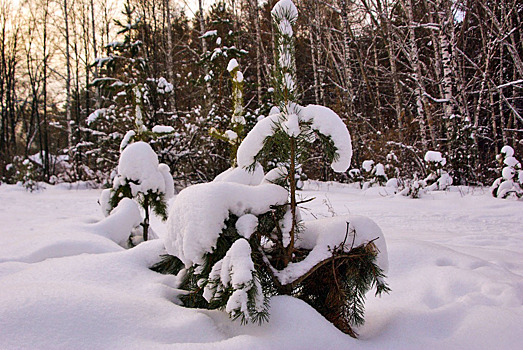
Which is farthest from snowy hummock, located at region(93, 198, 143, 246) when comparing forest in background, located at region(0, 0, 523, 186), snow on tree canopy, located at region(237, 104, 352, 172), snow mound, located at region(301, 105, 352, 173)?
forest in background, located at region(0, 0, 523, 186)

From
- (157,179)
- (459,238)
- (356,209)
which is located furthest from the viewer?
(356,209)

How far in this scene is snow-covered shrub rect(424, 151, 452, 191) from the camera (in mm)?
6988

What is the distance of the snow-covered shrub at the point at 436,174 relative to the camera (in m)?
6.99

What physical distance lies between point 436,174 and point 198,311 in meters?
7.26

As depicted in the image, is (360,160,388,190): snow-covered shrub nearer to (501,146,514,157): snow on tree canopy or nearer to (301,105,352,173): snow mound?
(501,146,514,157): snow on tree canopy

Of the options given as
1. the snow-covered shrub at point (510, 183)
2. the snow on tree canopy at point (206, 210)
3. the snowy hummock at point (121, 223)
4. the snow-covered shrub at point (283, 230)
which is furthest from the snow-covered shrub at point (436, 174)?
the snow on tree canopy at point (206, 210)

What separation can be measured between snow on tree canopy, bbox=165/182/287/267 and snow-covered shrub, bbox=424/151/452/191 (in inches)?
251

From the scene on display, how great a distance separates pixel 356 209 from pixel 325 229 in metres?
4.02

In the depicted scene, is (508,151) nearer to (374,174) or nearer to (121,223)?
(374,174)

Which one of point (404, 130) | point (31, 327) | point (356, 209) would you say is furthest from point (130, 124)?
point (31, 327)

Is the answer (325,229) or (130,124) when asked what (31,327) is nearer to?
(325,229)

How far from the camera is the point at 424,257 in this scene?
243 centimetres

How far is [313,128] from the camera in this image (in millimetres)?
1467

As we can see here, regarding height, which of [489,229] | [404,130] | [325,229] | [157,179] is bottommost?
[489,229]
